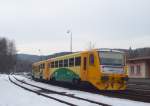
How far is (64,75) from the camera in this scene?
3581 centimetres

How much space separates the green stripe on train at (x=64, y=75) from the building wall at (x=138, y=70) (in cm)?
2001

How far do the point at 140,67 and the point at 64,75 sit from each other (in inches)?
1015

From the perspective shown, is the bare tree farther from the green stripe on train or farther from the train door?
the train door

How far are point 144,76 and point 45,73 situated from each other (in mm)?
16598

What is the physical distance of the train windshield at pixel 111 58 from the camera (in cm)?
2798

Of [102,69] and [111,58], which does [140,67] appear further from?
[102,69]

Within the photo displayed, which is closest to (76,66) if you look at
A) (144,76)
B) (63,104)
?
(63,104)

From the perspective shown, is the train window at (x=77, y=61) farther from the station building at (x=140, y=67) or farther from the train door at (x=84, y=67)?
the station building at (x=140, y=67)

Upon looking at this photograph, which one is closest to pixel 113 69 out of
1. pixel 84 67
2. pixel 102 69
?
pixel 102 69

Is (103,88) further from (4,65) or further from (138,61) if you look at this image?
(4,65)

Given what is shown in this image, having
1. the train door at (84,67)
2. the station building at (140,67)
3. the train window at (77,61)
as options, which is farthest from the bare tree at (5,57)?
the train door at (84,67)

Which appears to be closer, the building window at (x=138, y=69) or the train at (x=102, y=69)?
the train at (x=102, y=69)

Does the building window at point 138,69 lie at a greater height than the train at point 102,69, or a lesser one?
lesser

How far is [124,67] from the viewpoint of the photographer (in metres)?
28.4
